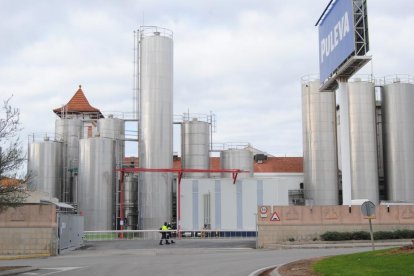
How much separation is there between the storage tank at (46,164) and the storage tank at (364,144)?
2530cm

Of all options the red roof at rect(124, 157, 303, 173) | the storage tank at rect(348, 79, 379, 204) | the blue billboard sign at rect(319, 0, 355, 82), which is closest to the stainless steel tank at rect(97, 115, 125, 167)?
the red roof at rect(124, 157, 303, 173)

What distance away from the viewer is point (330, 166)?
5322cm

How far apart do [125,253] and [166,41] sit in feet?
85.3

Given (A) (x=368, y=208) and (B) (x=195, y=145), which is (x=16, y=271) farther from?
(B) (x=195, y=145)

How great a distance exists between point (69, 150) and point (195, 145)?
37.5 ft

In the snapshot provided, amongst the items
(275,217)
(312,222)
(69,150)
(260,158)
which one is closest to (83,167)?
(69,150)

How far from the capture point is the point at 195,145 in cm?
5294

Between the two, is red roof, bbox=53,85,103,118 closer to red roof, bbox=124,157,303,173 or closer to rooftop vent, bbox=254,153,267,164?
red roof, bbox=124,157,303,173

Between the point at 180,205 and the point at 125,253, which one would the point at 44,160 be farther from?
the point at 125,253

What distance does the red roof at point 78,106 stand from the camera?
63938 millimetres

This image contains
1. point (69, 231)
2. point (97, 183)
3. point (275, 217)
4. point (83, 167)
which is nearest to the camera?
point (275, 217)

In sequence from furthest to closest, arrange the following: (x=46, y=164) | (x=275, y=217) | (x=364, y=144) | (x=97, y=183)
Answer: (x=46, y=164), (x=364, y=144), (x=97, y=183), (x=275, y=217)

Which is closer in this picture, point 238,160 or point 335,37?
point 335,37

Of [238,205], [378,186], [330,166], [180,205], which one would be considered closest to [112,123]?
[180,205]
